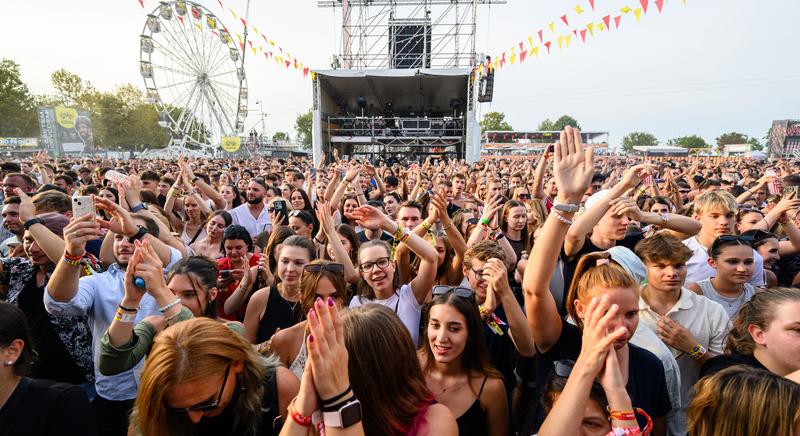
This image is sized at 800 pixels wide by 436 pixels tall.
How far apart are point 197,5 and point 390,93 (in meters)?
12.2

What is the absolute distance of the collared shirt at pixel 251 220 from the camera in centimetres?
554

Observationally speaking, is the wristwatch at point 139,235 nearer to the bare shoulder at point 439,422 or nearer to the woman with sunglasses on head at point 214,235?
the woman with sunglasses on head at point 214,235

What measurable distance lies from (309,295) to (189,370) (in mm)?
1125

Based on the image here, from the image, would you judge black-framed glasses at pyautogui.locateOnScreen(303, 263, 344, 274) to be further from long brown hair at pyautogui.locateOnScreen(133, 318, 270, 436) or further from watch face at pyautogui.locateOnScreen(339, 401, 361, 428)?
watch face at pyautogui.locateOnScreen(339, 401, 361, 428)

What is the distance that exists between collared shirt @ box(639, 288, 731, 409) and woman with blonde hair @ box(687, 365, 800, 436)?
37.5 inches

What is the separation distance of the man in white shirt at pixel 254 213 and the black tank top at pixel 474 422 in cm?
420

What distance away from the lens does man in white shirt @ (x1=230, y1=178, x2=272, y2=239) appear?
5.58 metres

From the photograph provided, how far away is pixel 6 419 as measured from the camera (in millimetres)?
1464

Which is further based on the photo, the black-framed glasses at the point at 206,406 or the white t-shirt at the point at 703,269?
the white t-shirt at the point at 703,269

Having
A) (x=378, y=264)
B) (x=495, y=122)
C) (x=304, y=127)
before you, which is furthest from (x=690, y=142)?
(x=378, y=264)

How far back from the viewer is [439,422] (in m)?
1.41

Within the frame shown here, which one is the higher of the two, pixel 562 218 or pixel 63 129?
pixel 63 129

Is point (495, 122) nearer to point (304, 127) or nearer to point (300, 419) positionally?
point (304, 127)

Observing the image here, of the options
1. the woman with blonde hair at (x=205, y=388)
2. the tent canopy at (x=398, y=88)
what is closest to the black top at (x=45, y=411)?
the woman with blonde hair at (x=205, y=388)
